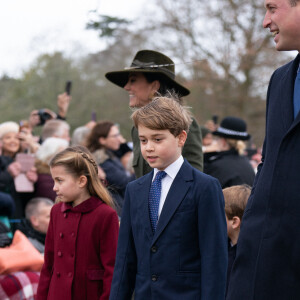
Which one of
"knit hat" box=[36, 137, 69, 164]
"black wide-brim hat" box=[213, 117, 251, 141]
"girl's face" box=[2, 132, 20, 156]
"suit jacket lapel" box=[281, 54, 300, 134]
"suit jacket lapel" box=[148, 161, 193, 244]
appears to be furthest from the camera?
"girl's face" box=[2, 132, 20, 156]

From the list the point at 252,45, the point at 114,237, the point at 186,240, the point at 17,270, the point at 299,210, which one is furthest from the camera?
the point at 252,45

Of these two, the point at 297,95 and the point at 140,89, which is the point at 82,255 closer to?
the point at 140,89

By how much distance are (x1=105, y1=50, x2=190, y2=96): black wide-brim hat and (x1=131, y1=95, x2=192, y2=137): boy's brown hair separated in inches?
28.9

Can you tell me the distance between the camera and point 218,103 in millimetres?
20125

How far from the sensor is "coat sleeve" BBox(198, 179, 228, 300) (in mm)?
2643

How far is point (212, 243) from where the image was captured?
2693 millimetres

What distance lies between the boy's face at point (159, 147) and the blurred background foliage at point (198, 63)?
569 inches

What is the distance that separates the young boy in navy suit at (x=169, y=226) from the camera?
8.81ft

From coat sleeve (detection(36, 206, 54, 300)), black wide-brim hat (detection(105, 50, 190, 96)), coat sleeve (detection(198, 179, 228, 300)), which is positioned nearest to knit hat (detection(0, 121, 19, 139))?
black wide-brim hat (detection(105, 50, 190, 96))

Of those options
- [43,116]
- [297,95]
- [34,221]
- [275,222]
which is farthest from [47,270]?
[43,116]

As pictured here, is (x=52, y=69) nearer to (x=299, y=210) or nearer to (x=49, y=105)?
(x=49, y=105)

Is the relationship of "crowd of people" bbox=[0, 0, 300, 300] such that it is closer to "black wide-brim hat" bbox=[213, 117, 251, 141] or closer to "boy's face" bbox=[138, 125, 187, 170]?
"boy's face" bbox=[138, 125, 187, 170]

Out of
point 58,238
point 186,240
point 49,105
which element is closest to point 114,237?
point 58,238

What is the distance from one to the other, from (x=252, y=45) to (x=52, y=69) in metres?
7.99
